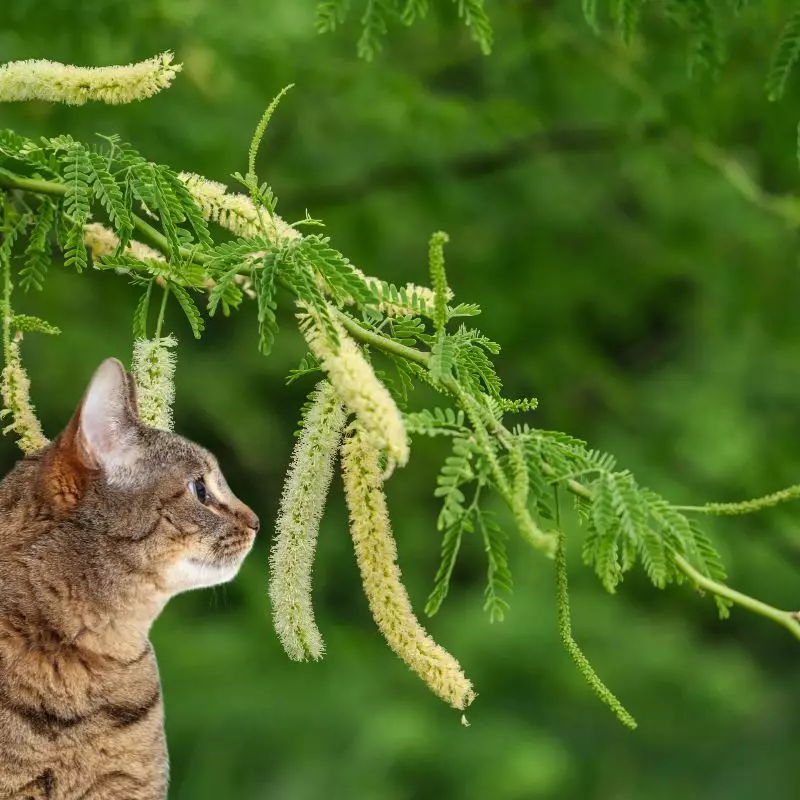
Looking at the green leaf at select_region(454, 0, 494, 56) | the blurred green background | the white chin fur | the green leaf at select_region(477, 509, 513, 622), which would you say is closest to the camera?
the green leaf at select_region(477, 509, 513, 622)

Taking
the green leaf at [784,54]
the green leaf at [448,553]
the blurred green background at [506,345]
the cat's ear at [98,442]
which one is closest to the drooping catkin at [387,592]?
the green leaf at [448,553]

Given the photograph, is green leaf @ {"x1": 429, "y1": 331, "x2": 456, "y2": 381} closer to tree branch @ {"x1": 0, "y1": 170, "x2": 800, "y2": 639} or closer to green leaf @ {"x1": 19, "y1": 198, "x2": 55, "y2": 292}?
tree branch @ {"x1": 0, "y1": 170, "x2": 800, "y2": 639}

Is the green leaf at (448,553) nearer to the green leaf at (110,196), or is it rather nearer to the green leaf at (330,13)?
the green leaf at (110,196)

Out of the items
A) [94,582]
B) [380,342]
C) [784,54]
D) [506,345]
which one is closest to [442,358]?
[380,342]

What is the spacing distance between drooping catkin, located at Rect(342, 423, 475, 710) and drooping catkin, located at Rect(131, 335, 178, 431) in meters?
0.42

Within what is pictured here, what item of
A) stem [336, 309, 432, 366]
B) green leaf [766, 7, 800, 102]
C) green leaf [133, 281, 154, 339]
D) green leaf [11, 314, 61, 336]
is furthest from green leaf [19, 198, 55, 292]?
green leaf [766, 7, 800, 102]

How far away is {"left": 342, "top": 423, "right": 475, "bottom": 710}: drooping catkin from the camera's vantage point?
6.54 ft

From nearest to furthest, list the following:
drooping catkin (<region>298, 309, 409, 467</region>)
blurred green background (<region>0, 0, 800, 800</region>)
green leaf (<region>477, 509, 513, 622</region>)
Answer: drooping catkin (<region>298, 309, 409, 467</region>) → green leaf (<region>477, 509, 513, 622</region>) → blurred green background (<region>0, 0, 800, 800</region>)

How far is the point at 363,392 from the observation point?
175cm

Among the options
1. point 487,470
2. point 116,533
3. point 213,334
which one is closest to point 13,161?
point 116,533

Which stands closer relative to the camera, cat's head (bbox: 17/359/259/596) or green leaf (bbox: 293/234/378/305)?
green leaf (bbox: 293/234/378/305)

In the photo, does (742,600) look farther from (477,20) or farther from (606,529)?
(477,20)

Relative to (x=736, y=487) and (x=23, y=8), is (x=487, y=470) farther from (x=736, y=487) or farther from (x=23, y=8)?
(x=736, y=487)

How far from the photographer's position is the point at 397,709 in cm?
692
